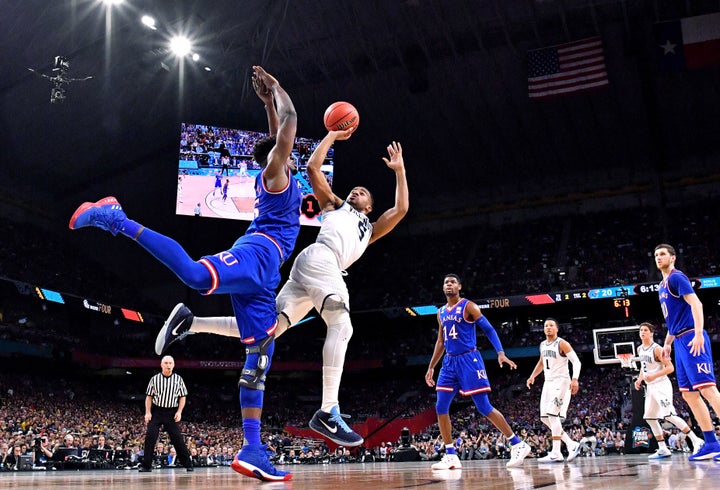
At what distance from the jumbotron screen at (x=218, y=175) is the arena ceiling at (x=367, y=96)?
1745mm

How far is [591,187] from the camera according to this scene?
102ft

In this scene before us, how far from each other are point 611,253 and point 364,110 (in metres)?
12.5

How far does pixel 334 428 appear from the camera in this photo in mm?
4043

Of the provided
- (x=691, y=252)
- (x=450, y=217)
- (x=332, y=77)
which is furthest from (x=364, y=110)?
(x=691, y=252)

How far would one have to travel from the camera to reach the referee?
29.5 feet

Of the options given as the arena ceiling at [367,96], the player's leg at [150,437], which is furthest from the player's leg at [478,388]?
the arena ceiling at [367,96]

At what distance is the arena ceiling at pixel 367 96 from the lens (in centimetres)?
2064

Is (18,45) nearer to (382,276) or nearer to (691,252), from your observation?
(382,276)

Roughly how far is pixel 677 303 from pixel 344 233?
3938 mm

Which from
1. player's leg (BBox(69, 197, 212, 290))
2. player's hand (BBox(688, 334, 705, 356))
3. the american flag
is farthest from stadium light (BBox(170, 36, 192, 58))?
player's hand (BBox(688, 334, 705, 356))

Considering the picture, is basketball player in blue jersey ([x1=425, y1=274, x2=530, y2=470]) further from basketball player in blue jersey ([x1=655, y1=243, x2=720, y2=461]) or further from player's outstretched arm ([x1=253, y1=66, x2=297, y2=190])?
player's outstretched arm ([x1=253, y1=66, x2=297, y2=190])

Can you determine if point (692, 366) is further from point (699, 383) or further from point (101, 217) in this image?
point (101, 217)

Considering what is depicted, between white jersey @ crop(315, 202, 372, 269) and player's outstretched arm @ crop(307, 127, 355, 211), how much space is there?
0.23 feet

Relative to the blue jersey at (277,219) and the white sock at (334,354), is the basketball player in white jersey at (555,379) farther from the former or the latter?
the blue jersey at (277,219)
